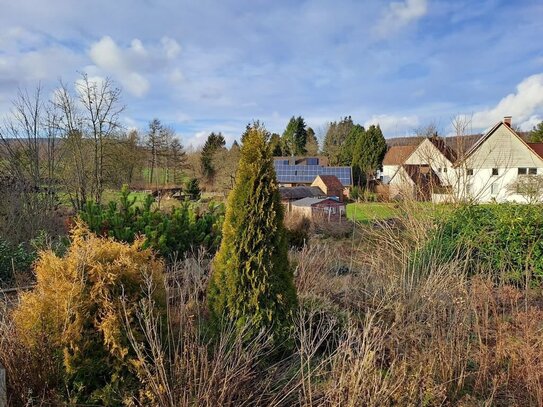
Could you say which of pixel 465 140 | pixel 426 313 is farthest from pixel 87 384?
pixel 465 140

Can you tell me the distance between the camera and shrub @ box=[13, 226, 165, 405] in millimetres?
2289

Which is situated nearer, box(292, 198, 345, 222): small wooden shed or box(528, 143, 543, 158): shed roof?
box(292, 198, 345, 222): small wooden shed

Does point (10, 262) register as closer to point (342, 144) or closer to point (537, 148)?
point (537, 148)

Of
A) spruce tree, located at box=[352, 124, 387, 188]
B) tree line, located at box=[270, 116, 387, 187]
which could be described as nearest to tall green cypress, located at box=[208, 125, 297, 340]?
tree line, located at box=[270, 116, 387, 187]

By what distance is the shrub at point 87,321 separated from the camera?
7.51 feet

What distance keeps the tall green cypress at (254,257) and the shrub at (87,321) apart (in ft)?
2.33

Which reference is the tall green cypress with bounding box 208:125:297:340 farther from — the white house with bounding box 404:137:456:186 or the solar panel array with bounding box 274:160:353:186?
the solar panel array with bounding box 274:160:353:186

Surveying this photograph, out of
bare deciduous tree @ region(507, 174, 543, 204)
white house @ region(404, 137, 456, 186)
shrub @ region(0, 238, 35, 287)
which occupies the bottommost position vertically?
shrub @ region(0, 238, 35, 287)

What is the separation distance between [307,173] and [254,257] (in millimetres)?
33249

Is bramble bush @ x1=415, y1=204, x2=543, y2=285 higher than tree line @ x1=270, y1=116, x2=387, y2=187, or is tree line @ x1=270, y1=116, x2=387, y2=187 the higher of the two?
tree line @ x1=270, y1=116, x2=387, y2=187

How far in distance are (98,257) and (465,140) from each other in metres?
9.39

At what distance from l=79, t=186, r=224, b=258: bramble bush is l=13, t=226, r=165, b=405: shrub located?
330 cm

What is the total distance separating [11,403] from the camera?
2260 millimetres

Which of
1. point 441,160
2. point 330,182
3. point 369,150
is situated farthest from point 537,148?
point 441,160
